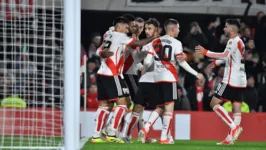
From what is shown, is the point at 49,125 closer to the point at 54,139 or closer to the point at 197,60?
the point at 54,139

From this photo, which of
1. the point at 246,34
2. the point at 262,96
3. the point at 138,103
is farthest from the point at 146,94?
the point at 246,34

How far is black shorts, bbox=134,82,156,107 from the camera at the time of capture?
1348 centimetres

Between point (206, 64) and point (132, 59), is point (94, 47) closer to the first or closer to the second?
point (206, 64)

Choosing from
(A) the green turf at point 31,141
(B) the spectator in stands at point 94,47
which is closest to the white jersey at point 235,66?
(A) the green turf at point 31,141

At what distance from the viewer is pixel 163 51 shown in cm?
1302

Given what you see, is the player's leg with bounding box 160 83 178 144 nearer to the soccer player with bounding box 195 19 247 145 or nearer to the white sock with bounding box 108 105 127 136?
the white sock with bounding box 108 105 127 136

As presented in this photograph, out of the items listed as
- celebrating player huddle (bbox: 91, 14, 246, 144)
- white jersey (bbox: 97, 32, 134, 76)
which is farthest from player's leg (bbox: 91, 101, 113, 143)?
white jersey (bbox: 97, 32, 134, 76)

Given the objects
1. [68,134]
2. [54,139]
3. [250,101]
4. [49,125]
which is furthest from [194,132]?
[68,134]

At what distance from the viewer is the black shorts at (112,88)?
12961 millimetres

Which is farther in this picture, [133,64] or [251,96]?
[251,96]

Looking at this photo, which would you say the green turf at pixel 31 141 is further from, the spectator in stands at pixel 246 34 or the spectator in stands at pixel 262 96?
the spectator in stands at pixel 246 34

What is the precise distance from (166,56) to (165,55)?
2cm

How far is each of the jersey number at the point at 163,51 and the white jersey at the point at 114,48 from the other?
1.33 ft

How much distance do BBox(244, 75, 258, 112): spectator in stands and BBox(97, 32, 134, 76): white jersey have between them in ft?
19.2
